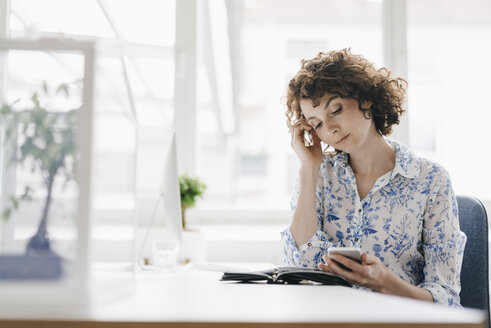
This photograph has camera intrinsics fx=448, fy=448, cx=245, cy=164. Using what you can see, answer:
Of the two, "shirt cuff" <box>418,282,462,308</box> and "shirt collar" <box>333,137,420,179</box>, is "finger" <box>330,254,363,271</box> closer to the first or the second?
"shirt cuff" <box>418,282,462,308</box>

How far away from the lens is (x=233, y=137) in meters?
5.04

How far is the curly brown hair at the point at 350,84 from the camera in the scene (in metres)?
1.50

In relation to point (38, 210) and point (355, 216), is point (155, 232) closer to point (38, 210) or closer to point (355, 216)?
point (355, 216)

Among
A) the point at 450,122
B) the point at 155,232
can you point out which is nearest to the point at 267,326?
the point at 155,232

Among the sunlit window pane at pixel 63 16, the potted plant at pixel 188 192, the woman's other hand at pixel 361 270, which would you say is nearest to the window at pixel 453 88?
the potted plant at pixel 188 192

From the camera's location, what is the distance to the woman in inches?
55.5

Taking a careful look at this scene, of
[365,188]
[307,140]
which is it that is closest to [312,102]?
[307,140]

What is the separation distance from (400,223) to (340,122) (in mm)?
382

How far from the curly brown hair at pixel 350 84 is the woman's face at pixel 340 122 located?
2 cm

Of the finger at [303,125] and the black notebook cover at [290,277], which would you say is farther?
the finger at [303,125]

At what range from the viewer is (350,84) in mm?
1518

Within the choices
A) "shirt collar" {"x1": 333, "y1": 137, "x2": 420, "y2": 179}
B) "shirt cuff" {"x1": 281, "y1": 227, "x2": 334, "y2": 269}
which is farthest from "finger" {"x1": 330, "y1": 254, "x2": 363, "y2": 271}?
"shirt collar" {"x1": 333, "y1": 137, "x2": 420, "y2": 179}

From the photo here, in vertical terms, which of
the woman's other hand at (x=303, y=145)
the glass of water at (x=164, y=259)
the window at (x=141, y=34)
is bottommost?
the glass of water at (x=164, y=259)

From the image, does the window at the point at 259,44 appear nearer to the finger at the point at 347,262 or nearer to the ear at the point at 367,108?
the ear at the point at 367,108
